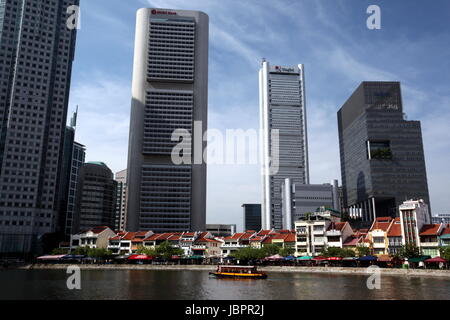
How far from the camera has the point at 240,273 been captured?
7431 cm

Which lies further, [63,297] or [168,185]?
[168,185]

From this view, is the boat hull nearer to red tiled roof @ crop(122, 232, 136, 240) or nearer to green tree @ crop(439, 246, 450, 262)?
green tree @ crop(439, 246, 450, 262)

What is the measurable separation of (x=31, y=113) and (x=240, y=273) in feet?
398

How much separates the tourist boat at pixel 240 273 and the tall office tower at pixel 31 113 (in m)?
98.4

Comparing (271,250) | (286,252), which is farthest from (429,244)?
(271,250)

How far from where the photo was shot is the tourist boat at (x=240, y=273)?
72312 mm

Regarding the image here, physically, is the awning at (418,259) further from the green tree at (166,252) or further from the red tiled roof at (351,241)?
the green tree at (166,252)

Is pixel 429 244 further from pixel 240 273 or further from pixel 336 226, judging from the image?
pixel 240 273

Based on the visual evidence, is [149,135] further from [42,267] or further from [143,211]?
[42,267]

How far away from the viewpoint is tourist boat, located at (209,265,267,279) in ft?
237

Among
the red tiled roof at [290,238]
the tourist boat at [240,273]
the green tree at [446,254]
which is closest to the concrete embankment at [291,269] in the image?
the green tree at [446,254]

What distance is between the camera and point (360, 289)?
52250 millimetres
